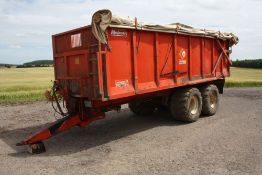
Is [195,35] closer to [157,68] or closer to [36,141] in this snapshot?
[157,68]

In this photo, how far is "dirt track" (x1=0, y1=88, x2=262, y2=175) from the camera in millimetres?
5672

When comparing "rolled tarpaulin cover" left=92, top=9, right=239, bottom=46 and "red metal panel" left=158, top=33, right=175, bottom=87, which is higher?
"rolled tarpaulin cover" left=92, top=9, right=239, bottom=46

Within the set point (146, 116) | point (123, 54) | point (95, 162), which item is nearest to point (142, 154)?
point (95, 162)

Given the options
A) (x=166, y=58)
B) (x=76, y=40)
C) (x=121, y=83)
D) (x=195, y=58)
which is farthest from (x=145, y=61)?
(x=195, y=58)

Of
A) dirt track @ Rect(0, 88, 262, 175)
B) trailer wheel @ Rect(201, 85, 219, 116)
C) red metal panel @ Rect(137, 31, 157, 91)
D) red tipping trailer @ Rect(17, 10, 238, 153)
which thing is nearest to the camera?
dirt track @ Rect(0, 88, 262, 175)

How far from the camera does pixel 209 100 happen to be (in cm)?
1049

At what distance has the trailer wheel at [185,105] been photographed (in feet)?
29.9

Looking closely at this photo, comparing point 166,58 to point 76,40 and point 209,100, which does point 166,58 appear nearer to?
point 76,40

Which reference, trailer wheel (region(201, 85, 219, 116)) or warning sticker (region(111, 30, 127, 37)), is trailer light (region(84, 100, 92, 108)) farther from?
trailer wheel (region(201, 85, 219, 116))

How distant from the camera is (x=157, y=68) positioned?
8.06 meters

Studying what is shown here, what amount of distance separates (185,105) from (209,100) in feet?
5.72

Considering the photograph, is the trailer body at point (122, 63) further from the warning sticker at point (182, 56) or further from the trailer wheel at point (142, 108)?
the trailer wheel at point (142, 108)

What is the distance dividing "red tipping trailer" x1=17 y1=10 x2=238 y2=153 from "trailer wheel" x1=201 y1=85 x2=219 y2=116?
0.11 ft

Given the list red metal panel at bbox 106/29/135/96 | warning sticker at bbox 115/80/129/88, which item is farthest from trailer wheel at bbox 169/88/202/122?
warning sticker at bbox 115/80/129/88
